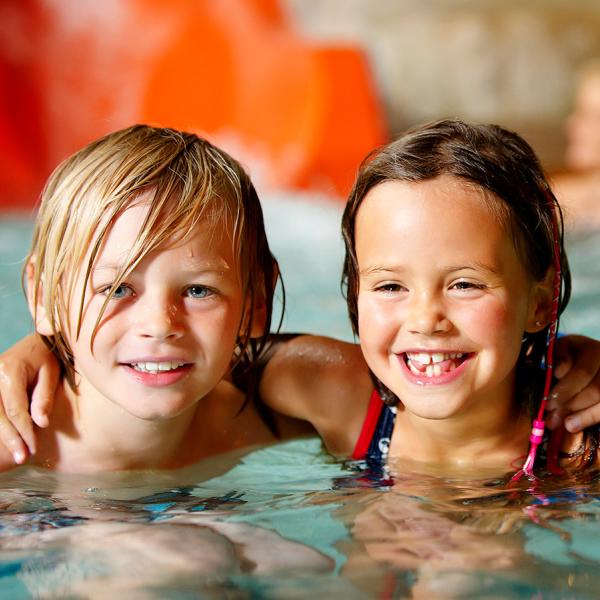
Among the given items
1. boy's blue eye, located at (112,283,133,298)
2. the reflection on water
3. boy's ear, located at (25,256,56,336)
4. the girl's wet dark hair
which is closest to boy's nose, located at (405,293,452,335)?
the girl's wet dark hair

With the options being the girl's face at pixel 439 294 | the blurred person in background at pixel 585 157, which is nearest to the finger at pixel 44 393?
the girl's face at pixel 439 294

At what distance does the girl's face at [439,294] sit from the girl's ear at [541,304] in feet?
0.12

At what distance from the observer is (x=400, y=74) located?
25.7ft

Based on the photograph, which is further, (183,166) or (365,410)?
(365,410)

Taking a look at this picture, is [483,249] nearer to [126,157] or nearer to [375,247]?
[375,247]

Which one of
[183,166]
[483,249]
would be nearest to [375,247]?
[483,249]

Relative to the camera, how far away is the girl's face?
2064 millimetres

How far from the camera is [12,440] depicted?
2.25m

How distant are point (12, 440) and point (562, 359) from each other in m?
1.27

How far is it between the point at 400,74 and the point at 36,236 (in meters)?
5.91

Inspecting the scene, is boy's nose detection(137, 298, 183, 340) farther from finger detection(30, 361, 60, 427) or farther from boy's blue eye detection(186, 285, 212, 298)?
finger detection(30, 361, 60, 427)

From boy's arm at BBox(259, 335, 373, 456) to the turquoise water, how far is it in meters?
0.09

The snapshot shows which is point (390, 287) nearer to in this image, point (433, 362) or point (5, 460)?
point (433, 362)

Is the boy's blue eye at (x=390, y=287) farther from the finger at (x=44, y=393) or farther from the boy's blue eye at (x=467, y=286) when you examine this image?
the finger at (x=44, y=393)
